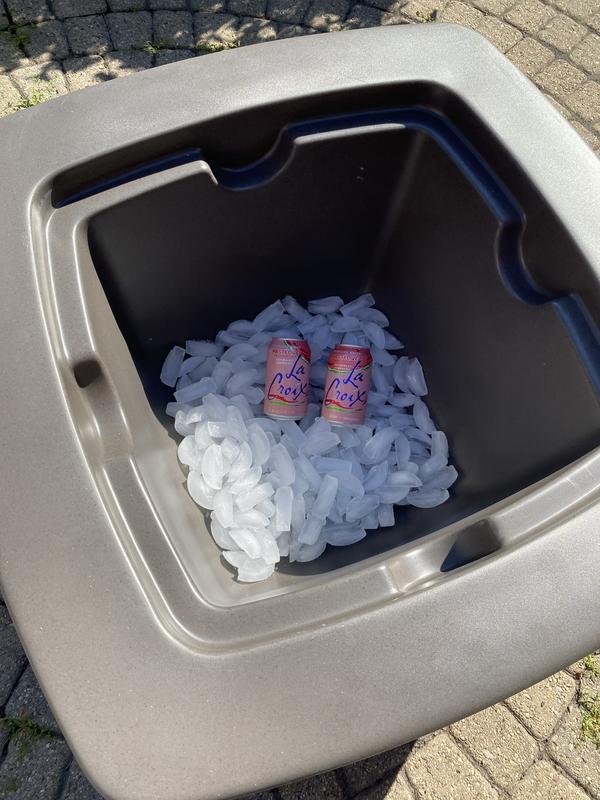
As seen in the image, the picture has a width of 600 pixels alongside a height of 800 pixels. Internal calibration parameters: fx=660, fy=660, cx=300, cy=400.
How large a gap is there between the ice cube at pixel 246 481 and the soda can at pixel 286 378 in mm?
152

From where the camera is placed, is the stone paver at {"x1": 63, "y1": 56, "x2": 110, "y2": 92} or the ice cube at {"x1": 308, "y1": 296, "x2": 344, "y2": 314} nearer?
the ice cube at {"x1": 308, "y1": 296, "x2": 344, "y2": 314}

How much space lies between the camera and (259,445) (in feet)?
4.95

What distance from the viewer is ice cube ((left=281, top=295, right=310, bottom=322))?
1690 mm

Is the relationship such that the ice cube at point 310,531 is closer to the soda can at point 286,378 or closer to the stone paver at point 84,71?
the soda can at point 286,378

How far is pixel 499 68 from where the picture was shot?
1.29 m

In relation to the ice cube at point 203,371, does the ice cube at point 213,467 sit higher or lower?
lower

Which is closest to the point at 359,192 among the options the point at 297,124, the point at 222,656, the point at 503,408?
the point at 297,124

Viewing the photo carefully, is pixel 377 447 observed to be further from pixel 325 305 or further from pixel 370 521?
pixel 325 305

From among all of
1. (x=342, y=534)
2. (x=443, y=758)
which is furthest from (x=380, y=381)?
(x=443, y=758)

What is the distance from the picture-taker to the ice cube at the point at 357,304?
172 centimetres

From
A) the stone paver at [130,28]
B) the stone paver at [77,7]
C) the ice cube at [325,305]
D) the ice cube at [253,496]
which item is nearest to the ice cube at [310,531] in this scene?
the ice cube at [253,496]

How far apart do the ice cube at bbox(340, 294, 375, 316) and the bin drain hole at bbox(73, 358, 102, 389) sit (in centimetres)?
77

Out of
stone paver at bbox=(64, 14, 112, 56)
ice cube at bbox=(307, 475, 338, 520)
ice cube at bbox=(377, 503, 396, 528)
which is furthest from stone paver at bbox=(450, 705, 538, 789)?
stone paver at bbox=(64, 14, 112, 56)

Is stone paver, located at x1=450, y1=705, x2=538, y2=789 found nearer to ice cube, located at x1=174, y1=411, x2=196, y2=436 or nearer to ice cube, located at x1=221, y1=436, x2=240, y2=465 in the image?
ice cube, located at x1=221, y1=436, x2=240, y2=465
